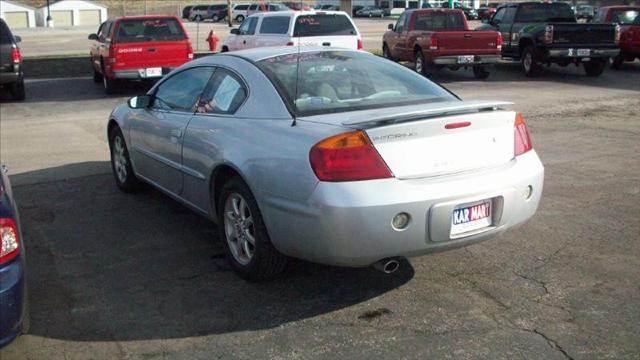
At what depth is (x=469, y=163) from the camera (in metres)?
4.23

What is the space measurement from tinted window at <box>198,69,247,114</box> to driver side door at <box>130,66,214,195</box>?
148 mm

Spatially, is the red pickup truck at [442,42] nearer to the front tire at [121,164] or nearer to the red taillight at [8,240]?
the front tire at [121,164]

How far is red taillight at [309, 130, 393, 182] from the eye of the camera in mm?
3953

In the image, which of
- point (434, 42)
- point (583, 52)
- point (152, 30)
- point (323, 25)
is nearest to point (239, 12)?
point (434, 42)

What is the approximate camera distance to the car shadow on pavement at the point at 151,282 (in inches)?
163

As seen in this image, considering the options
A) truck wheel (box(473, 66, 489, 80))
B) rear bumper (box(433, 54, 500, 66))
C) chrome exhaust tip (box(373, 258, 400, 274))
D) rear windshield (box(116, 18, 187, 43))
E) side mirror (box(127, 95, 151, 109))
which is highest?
rear windshield (box(116, 18, 187, 43))

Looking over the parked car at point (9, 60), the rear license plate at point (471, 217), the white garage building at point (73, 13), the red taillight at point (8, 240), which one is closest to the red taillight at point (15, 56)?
the parked car at point (9, 60)

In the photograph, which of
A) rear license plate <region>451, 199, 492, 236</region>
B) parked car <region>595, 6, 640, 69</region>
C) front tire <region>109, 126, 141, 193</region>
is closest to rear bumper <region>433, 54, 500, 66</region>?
parked car <region>595, 6, 640, 69</region>

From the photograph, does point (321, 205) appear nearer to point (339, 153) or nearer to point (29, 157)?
point (339, 153)

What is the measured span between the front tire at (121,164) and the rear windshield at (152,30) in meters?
8.67

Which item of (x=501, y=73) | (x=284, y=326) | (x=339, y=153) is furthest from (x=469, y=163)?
(x=501, y=73)

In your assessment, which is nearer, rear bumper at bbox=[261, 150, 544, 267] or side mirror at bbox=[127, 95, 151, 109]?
rear bumper at bbox=[261, 150, 544, 267]

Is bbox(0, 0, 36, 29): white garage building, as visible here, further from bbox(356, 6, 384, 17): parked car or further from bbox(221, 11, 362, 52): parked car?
bbox(221, 11, 362, 52): parked car

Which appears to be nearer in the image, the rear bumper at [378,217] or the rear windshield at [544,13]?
the rear bumper at [378,217]
